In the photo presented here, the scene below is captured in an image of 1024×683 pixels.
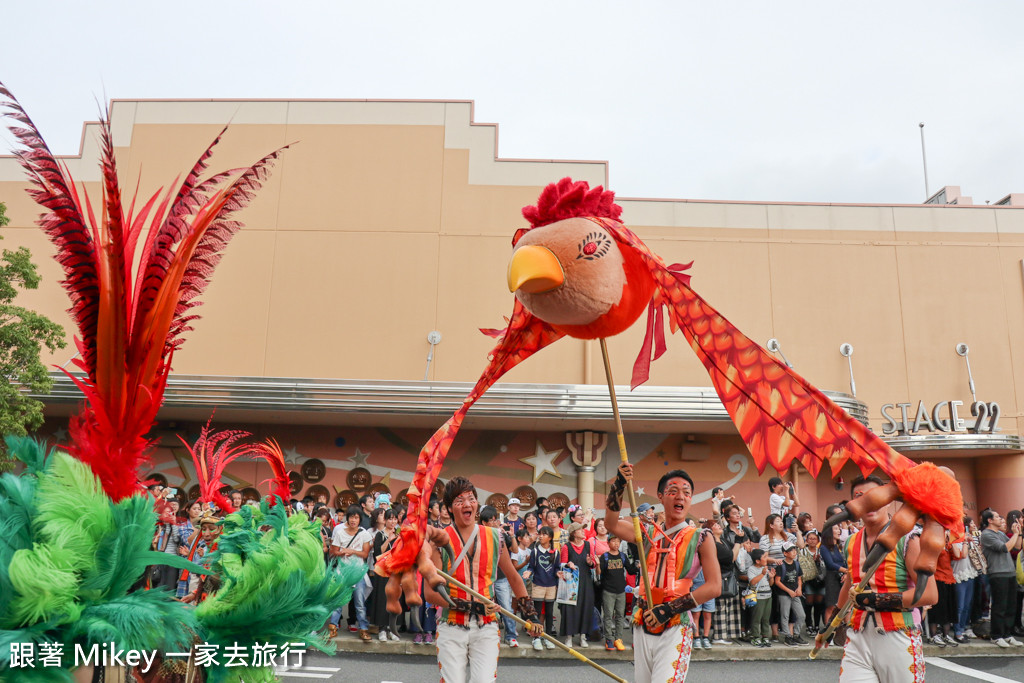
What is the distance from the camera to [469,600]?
4.72 metres

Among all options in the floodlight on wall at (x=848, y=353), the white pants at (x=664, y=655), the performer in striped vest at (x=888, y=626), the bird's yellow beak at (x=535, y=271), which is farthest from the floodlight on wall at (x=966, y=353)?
the bird's yellow beak at (x=535, y=271)

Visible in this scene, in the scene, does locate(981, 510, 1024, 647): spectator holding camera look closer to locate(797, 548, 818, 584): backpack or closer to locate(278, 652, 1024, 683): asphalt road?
locate(278, 652, 1024, 683): asphalt road

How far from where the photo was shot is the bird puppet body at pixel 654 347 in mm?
2850

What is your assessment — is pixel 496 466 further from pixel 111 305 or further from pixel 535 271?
pixel 111 305

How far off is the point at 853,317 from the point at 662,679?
46.1ft

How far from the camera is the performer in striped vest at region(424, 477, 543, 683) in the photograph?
4680mm

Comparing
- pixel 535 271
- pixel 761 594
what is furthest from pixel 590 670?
pixel 535 271

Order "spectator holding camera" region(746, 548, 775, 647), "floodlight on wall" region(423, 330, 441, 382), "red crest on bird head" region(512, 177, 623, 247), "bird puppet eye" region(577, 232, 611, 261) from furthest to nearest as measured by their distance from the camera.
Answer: "floodlight on wall" region(423, 330, 441, 382) < "spectator holding camera" region(746, 548, 775, 647) < "red crest on bird head" region(512, 177, 623, 247) < "bird puppet eye" region(577, 232, 611, 261)

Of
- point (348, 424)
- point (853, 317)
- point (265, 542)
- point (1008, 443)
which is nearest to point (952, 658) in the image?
point (1008, 443)

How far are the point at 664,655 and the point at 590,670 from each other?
4.14 metres

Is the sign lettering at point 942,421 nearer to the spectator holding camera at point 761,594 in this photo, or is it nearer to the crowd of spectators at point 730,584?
the crowd of spectators at point 730,584

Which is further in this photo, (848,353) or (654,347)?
(848,353)

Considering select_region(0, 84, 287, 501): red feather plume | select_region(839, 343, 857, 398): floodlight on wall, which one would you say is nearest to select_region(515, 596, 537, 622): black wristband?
select_region(0, 84, 287, 501): red feather plume

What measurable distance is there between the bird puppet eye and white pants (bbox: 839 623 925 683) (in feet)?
9.33
